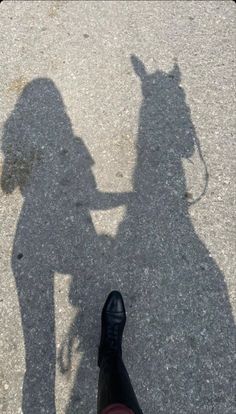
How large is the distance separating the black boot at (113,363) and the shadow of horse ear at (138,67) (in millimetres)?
2177

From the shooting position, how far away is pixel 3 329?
2910 mm

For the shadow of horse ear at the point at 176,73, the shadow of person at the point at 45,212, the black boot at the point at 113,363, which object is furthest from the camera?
the shadow of horse ear at the point at 176,73

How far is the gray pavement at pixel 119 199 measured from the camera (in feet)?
9.25

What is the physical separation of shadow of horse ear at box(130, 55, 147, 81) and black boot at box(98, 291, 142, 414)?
218cm

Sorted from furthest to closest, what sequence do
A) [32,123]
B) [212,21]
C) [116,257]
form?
[212,21], [32,123], [116,257]

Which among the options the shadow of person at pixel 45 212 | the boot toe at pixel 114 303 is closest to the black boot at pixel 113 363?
the boot toe at pixel 114 303

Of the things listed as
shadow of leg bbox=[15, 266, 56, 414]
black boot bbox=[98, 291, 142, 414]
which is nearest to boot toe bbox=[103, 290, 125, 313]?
black boot bbox=[98, 291, 142, 414]

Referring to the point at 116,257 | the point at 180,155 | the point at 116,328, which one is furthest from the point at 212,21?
the point at 116,328

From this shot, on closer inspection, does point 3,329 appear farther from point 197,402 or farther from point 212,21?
point 212,21

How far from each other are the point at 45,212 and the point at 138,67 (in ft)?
5.86

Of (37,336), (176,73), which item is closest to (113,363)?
(37,336)

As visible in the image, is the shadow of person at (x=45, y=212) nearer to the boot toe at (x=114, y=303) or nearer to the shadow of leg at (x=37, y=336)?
the shadow of leg at (x=37, y=336)

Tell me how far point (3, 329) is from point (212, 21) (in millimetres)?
3689

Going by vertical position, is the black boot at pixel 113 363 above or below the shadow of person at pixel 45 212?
below
